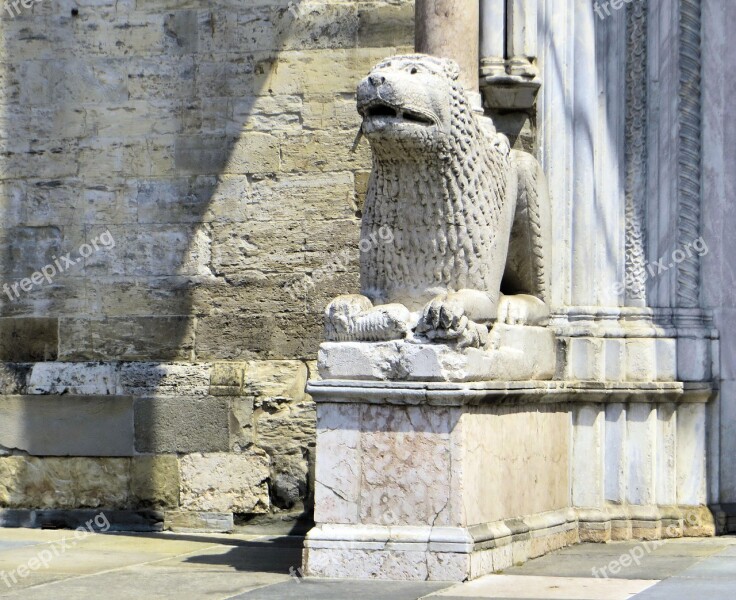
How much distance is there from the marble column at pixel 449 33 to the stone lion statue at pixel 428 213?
0.41 m

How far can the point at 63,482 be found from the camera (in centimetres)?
773

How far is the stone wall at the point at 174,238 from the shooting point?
755 cm

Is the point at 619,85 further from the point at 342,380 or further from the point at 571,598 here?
the point at 571,598

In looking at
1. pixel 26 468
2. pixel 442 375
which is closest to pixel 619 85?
pixel 442 375

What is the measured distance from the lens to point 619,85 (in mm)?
7234

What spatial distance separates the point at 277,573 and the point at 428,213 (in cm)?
157

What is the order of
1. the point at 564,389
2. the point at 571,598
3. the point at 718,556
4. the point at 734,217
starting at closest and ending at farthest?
the point at 571,598 → the point at 718,556 → the point at 564,389 → the point at 734,217

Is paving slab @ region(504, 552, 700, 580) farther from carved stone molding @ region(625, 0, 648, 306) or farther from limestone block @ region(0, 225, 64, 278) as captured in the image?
limestone block @ region(0, 225, 64, 278)

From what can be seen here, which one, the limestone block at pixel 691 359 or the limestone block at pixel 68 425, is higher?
the limestone block at pixel 691 359

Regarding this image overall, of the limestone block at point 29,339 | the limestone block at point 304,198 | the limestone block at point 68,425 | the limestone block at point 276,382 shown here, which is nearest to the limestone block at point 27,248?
the limestone block at point 29,339

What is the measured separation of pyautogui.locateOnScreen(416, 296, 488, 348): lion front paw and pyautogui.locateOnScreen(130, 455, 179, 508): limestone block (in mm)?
2394

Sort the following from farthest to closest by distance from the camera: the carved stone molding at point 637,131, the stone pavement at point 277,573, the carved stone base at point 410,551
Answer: the carved stone molding at point 637,131 < the carved stone base at point 410,551 < the stone pavement at point 277,573

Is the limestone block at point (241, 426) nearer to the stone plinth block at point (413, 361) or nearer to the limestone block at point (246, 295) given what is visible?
the limestone block at point (246, 295)

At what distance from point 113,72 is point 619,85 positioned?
8.85 feet
